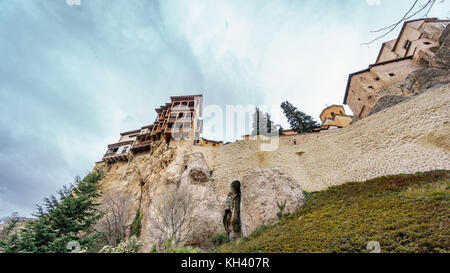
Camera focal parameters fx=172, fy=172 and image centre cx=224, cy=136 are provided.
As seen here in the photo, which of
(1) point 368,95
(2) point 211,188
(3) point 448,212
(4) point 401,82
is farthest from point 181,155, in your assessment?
(4) point 401,82

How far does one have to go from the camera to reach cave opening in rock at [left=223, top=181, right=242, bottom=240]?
1369 centimetres

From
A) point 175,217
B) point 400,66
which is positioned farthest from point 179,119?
point 400,66

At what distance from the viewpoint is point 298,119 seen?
107 ft

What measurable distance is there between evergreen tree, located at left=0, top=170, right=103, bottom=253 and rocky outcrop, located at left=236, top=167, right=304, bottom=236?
31.7ft

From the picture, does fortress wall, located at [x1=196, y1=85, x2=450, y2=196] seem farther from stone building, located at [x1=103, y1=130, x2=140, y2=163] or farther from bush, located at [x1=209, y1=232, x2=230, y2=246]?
stone building, located at [x1=103, y1=130, x2=140, y2=163]

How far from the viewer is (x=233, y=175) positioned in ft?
61.3

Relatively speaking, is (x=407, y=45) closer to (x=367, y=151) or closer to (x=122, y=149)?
(x=367, y=151)

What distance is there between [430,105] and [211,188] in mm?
18181

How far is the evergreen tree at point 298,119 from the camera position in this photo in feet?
99.5

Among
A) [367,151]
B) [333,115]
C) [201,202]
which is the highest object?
[333,115]

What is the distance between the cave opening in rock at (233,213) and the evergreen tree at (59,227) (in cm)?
899

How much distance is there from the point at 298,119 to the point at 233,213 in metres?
24.4

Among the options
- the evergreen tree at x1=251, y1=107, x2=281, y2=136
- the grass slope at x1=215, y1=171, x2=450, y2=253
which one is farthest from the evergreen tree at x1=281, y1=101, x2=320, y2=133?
the grass slope at x1=215, y1=171, x2=450, y2=253

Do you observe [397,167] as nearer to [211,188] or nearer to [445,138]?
[445,138]
